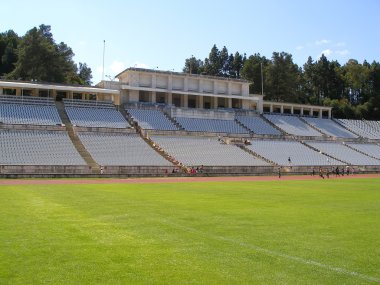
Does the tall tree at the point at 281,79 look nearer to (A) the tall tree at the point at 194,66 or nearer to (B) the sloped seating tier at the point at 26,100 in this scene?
(A) the tall tree at the point at 194,66

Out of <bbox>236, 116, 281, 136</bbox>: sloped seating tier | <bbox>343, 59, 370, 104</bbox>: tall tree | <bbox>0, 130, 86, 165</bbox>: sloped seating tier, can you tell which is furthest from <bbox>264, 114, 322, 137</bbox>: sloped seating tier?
<bbox>0, 130, 86, 165</bbox>: sloped seating tier

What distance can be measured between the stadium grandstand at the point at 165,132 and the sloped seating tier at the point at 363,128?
0.26 metres

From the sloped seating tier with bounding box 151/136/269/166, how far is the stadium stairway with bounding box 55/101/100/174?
984 centimetres

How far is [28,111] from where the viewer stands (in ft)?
188

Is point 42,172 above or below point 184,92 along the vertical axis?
below

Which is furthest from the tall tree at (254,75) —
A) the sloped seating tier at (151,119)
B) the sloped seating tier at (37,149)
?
the sloped seating tier at (37,149)

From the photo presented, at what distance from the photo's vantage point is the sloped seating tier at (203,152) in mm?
52562

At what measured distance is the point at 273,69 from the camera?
314ft

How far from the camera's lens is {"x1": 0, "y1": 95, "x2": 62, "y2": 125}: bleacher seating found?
178ft

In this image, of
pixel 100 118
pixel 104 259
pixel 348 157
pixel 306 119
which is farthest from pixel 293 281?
pixel 306 119

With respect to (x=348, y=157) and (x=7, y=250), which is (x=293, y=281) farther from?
(x=348, y=157)

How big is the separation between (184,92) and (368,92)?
5213 centimetres

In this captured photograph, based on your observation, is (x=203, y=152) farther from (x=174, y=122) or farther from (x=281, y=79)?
(x=281, y=79)

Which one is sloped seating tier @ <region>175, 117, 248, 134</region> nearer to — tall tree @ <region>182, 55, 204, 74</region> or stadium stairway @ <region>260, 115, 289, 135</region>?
stadium stairway @ <region>260, 115, 289, 135</region>
